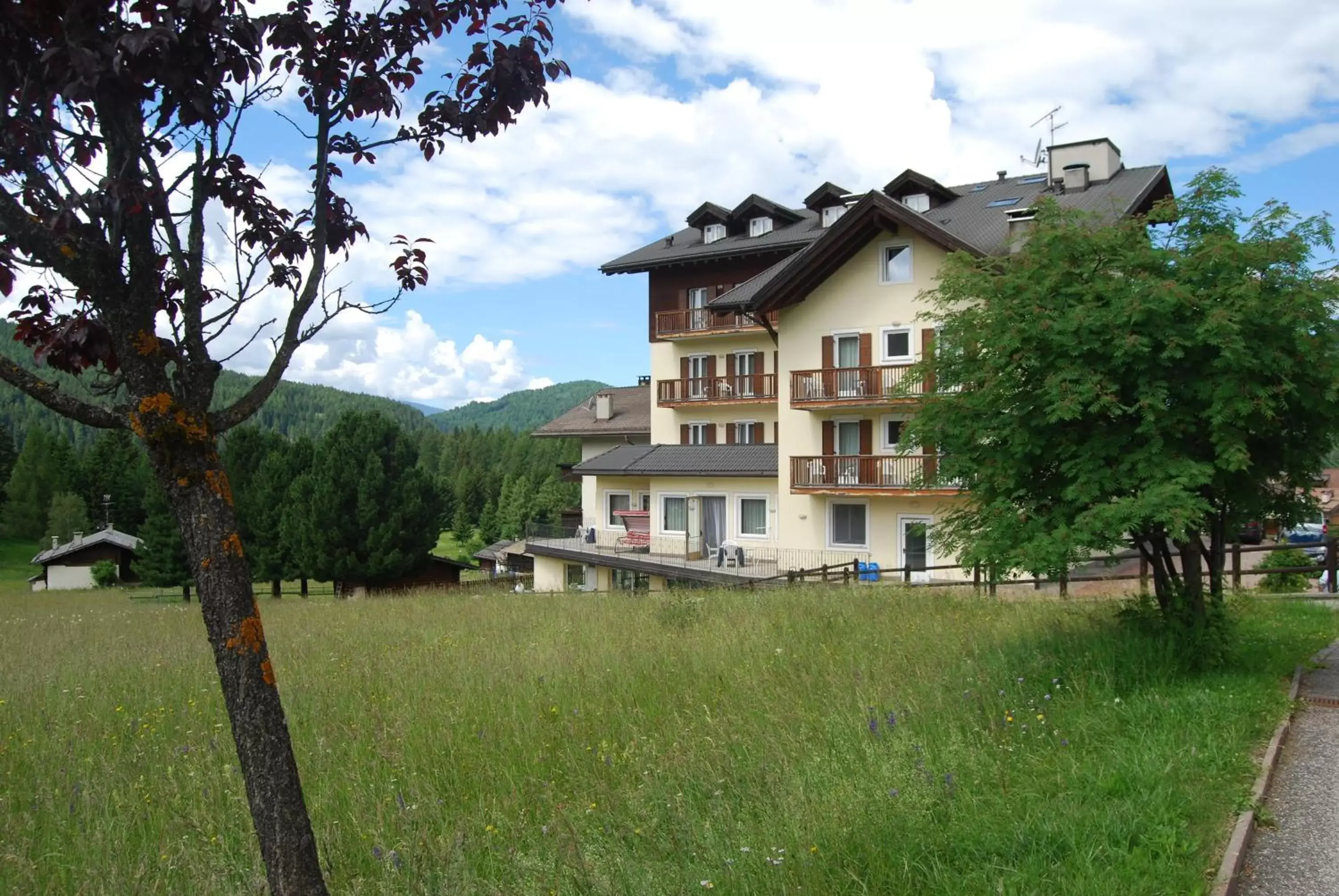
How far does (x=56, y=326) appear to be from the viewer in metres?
3.80

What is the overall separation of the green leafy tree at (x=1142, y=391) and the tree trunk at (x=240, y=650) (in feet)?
22.6

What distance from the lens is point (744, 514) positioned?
34656 mm

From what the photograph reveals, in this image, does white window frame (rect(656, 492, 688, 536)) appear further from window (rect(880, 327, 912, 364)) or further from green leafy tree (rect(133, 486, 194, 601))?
green leafy tree (rect(133, 486, 194, 601))

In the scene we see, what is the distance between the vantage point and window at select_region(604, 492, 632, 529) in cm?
3894

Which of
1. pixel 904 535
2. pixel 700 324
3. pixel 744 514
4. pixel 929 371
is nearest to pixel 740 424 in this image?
pixel 700 324

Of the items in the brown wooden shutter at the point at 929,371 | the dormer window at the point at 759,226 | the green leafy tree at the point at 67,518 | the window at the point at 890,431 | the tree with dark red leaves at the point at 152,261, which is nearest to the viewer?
the tree with dark red leaves at the point at 152,261

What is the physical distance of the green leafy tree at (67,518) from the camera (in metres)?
84.7

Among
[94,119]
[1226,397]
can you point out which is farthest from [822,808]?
[1226,397]

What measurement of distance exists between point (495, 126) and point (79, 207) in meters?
1.91

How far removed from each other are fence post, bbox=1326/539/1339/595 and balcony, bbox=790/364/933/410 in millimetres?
12776

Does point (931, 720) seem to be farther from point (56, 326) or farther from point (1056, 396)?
point (56, 326)

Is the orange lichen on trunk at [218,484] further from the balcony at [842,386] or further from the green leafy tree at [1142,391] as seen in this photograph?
the balcony at [842,386]

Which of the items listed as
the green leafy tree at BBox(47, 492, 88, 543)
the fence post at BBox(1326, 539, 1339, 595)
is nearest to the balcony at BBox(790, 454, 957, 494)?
the fence post at BBox(1326, 539, 1339, 595)

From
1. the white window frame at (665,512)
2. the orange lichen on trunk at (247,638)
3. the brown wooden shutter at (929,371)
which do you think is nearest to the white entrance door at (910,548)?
the white window frame at (665,512)
